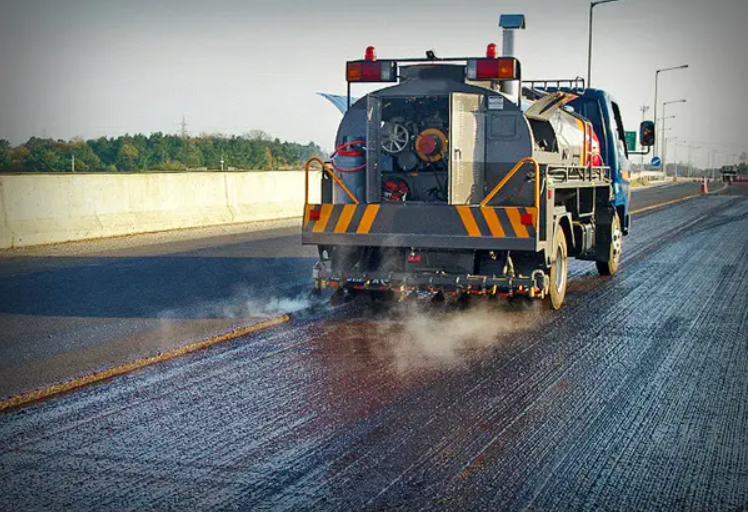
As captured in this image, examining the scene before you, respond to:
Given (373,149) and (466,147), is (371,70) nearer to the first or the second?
(373,149)

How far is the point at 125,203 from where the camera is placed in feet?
62.4

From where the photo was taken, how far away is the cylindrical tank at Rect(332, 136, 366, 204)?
1069cm

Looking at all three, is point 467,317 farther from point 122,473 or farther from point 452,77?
point 122,473

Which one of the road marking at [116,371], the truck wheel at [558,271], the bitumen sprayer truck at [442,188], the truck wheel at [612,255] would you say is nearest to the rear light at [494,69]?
the bitumen sprayer truck at [442,188]

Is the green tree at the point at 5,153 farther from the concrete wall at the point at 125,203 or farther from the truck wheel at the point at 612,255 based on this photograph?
the truck wheel at the point at 612,255

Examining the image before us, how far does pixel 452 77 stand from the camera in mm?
10406

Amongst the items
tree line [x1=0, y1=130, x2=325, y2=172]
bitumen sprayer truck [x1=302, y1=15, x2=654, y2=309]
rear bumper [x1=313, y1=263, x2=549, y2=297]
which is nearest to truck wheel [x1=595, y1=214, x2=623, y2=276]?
bitumen sprayer truck [x1=302, y1=15, x2=654, y2=309]

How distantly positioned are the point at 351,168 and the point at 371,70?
3.74ft

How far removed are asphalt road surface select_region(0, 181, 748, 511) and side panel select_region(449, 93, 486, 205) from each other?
4.80 ft

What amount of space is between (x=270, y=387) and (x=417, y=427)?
1.53 meters

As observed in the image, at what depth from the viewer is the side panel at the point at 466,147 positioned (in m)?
10.2

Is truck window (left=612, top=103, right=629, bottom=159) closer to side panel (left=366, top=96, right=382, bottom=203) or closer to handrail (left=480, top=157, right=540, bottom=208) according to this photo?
handrail (left=480, top=157, right=540, bottom=208)

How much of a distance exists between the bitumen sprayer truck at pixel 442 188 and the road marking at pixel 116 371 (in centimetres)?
150

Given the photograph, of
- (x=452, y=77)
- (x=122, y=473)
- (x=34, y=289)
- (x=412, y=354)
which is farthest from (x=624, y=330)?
(x=34, y=289)
